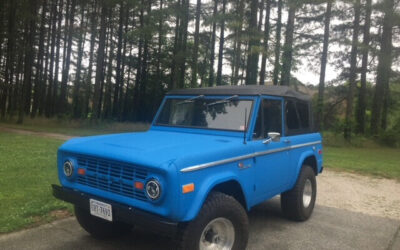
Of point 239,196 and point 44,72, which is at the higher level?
point 44,72

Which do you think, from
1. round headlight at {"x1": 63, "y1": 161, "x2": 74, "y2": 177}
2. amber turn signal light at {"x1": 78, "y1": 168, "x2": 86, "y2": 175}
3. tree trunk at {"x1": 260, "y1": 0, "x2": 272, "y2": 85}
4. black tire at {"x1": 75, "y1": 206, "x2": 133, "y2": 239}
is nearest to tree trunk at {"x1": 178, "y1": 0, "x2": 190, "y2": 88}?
tree trunk at {"x1": 260, "y1": 0, "x2": 272, "y2": 85}

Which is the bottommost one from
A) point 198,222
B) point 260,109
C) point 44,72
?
point 198,222

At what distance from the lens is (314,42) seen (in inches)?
880

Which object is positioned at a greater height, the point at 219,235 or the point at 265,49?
the point at 265,49

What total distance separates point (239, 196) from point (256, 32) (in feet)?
52.3

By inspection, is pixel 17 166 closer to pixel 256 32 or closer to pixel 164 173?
pixel 164 173

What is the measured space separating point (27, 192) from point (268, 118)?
15.1ft

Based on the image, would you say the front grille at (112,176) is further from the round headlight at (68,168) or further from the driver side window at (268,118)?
the driver side window at (268,118)

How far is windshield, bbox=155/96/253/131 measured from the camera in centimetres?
459

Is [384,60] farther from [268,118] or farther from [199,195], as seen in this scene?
[199,195]

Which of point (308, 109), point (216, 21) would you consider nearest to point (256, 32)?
point (216, 21)

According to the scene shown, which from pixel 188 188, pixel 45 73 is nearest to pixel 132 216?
pixel 188 188

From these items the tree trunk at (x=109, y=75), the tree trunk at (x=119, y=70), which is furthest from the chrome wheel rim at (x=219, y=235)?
the tree trunk at (x=109, y=75)

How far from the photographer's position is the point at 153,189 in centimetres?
321
